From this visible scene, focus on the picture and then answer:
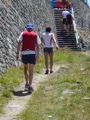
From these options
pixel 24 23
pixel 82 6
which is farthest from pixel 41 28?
pixel 82 6

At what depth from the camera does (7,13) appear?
11320 millimetres

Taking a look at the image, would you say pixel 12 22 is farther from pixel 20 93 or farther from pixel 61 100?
pixel 61 100

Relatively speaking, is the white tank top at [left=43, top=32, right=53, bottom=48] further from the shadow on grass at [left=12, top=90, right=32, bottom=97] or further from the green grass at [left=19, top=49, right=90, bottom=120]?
the shadow on grass at [left=12, top=90, right=32, bottom=97]

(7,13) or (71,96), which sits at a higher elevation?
(7,13)

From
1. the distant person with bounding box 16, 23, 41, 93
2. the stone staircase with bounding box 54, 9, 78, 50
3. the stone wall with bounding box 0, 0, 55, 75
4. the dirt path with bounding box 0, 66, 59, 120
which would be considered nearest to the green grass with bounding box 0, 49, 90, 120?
the dirt path with bounding box 0, 66, 59, 120

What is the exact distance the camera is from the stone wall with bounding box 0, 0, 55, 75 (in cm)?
996

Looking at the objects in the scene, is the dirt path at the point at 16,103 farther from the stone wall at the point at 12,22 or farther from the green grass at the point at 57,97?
the stone wall at the point at 12,22

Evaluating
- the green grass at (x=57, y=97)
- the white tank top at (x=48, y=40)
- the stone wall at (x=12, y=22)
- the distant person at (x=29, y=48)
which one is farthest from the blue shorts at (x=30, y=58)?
the white tank top at (x=48, y=40)

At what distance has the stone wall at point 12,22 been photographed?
9.96 m

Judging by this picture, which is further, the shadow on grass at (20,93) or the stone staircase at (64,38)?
the stone staircase at (64,38)

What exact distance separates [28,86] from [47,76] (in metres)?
2.27

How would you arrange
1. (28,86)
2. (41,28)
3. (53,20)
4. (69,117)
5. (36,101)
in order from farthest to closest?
(53,20)
(41,28)
(28,86)
(36,101)
(69,117)

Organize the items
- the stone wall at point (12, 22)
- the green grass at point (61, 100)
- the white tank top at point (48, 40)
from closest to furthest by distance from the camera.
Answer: the green grass at point (61, 100), the stone wall at point (12, 22), the white tank top at point (48, 40)

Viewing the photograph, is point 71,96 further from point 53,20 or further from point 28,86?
point 53,20
